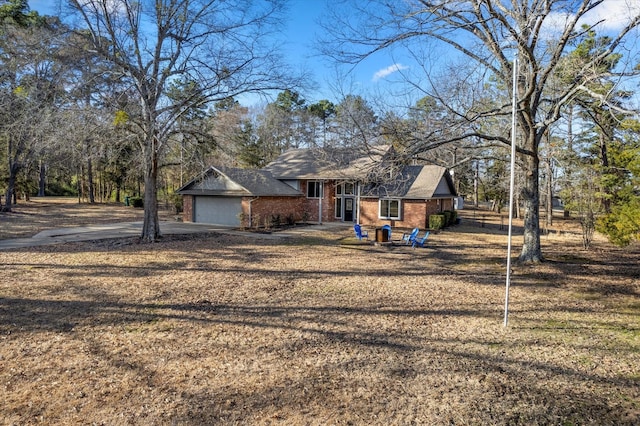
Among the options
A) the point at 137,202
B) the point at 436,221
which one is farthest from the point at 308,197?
the point at 137,202

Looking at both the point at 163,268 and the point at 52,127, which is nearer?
the point at 163,268

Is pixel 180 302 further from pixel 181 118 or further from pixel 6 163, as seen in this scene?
pixel 6 163

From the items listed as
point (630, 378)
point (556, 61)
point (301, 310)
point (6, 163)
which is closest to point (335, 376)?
point (301, 310)

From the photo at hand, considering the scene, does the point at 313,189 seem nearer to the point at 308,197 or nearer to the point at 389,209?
the point at 308,197

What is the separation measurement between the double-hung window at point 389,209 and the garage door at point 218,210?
8360mm

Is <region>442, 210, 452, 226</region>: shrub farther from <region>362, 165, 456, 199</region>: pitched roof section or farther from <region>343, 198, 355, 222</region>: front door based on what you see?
<region>343, 198, 355, 222</region>: front door

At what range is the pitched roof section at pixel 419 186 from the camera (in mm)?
21892

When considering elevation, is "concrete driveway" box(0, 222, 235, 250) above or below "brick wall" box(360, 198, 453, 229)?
below

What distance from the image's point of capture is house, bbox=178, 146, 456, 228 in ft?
71.1

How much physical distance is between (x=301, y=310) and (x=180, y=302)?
2.41 meters

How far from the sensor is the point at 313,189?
25109 mm

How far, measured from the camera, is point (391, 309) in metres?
7.27

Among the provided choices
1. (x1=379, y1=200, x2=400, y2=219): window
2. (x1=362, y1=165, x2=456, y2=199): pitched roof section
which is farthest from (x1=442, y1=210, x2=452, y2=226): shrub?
(x1=379, y1=200, x2=400, y2=219): window

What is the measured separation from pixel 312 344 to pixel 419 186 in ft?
60.4
